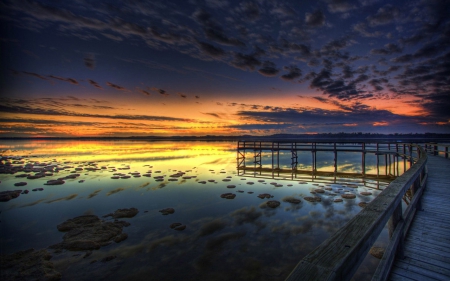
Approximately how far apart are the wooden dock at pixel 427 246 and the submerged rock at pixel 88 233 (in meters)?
7.67

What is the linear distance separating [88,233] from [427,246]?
9.43m

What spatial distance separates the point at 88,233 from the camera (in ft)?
23.8

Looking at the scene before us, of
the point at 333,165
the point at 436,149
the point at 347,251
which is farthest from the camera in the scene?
the point at 333,165

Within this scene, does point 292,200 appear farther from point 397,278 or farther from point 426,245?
point 397,278

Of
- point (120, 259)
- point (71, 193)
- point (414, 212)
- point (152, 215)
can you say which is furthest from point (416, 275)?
point (71, 193)

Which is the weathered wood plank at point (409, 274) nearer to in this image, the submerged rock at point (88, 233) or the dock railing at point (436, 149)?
the submerged rock at point (88, 233)

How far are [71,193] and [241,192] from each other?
1056cm

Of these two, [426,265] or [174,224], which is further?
[174,224]

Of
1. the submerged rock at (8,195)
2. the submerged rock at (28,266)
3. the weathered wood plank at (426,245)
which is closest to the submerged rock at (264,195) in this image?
the weathered wood plank at (426,245)


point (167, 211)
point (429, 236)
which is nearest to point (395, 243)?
point (429, 236)

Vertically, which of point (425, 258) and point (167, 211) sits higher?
point (425, 258)

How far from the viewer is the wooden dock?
9.82 ft

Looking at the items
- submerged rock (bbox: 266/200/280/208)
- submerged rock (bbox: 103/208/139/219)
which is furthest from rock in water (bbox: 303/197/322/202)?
submerged rock (bbox: 103/208/139/219)

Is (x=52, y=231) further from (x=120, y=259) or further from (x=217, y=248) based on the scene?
(x=217, y=248)
